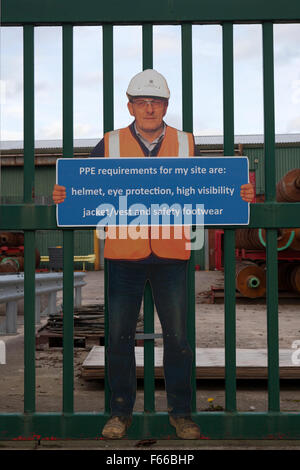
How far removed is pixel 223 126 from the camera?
337cm

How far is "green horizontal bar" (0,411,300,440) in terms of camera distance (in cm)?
332

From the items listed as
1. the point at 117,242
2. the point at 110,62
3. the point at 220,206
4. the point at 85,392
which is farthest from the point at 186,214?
the point at 85,392

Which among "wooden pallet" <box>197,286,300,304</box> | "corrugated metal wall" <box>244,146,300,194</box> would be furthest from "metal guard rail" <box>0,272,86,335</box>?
"corrugated metal wall" <box>244,146,300,194</box>

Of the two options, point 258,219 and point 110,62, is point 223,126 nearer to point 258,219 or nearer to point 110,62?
point 258,219

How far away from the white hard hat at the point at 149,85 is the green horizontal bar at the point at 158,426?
2.19 meters

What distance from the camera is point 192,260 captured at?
342 centimetres

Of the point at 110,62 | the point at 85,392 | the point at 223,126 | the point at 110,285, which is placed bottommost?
the point at 85,392

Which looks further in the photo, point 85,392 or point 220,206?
point 85,392

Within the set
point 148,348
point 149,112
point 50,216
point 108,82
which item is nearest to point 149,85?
point 149,112

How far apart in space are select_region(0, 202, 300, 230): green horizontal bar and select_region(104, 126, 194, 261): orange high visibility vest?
32 centimetres

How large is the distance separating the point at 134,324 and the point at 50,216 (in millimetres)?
940

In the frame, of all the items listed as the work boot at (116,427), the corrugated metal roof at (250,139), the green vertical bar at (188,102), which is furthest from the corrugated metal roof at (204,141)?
the work boot at (116,427)

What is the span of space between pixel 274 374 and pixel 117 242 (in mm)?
1399

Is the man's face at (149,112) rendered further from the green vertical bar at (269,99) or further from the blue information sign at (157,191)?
the green vertical bar at (269,99)
